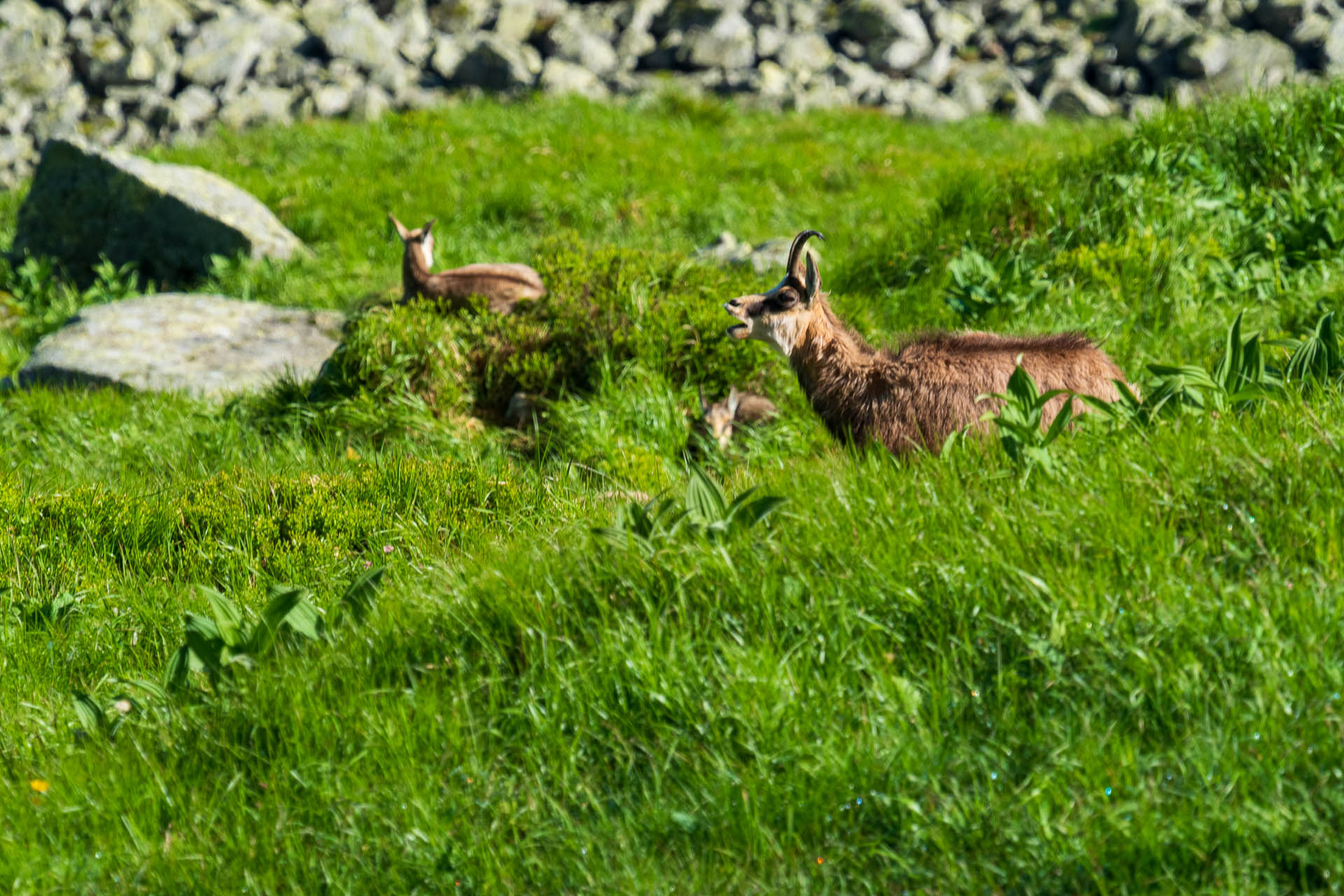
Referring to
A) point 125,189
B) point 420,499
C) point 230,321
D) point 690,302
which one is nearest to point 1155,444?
point 420,499

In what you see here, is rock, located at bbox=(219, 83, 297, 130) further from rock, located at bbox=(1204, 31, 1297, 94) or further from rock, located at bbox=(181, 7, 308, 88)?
rock, located at bbox=(1204, 31, 1297, 94)

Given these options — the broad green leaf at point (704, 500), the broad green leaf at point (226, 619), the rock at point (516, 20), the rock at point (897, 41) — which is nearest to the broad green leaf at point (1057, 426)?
the broad green leaf at point (704, 500)

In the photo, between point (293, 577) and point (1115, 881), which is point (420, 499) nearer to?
point (293, 577)

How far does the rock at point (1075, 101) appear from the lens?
70.6 ft

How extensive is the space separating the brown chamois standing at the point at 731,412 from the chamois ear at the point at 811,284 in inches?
54.9

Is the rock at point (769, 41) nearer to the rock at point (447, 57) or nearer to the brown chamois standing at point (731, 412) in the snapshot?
the rock at point (447, 57)

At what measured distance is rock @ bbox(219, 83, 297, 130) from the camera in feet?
63.1

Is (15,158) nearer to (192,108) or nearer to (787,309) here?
(192,108)

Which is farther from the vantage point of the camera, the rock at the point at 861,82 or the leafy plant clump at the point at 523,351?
the rock at the point at 861,82

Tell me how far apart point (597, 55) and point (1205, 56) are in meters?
12.1

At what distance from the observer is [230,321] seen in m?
9.70

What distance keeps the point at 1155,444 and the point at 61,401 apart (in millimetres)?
7307

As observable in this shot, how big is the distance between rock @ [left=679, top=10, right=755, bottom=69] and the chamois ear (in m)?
18.3

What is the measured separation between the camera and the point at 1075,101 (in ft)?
71.5
